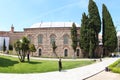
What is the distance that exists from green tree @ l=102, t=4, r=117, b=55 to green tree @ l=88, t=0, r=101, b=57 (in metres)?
2.49

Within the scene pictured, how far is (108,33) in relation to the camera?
177 feet

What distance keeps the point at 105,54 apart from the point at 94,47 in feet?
15.2

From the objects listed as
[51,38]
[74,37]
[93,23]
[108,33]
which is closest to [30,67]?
[74,37]

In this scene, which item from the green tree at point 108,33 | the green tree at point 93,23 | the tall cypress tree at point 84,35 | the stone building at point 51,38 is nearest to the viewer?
the green tree at point 93,23

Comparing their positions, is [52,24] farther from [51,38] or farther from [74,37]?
[74,37]

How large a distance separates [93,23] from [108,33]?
15.6ft

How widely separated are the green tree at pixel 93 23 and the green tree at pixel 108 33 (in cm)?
249

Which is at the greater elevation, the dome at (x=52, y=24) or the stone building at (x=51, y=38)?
the dome at (x=52, y=24)

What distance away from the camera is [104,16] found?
2163 inches

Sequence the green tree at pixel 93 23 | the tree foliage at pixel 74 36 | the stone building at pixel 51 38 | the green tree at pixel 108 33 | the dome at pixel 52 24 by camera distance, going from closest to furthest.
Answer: the green tree at pixel 93 23
the green tree at pixel 108 33
the tree foliage at pixel 74 36
the stone building at pixel 51 38
the dome at pixel 52 24

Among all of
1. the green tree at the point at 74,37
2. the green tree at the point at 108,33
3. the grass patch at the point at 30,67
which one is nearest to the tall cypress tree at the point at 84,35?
the green tree at the point at 74,37

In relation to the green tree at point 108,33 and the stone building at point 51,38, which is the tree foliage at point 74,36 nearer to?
the stone building at point 51,38

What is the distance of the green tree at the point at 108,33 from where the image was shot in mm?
53156

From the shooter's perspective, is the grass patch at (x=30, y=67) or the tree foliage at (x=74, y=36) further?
the tree foliage at (x=74, y=36)
